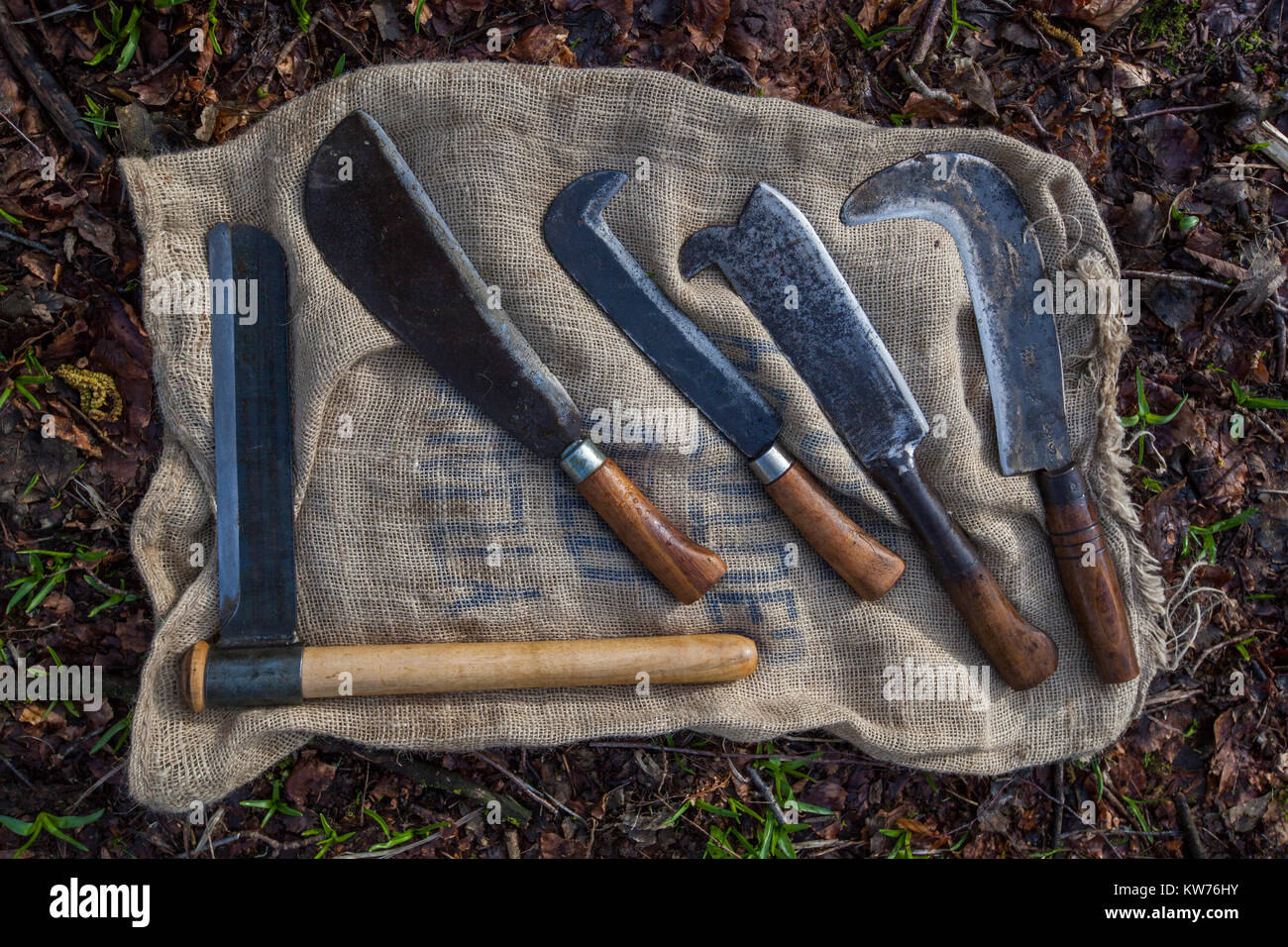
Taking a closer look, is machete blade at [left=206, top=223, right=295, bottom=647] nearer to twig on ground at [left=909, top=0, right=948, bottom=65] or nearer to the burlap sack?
the burlap sack

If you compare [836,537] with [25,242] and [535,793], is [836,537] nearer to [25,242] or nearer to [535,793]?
[535,793]

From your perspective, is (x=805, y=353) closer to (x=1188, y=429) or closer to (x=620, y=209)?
(x=620, y=209)

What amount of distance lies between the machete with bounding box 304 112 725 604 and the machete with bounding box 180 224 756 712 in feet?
0.74

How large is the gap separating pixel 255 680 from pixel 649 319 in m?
1.54

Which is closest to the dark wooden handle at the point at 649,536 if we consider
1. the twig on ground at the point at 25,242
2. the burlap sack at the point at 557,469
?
the burlap sack at the point at 557,469

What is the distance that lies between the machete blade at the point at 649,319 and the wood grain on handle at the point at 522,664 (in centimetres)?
62

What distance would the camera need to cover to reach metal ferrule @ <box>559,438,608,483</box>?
2338 mm

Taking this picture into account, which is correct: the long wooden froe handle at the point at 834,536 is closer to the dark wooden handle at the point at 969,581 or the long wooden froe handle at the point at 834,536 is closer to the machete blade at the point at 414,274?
the dark wooden handle at the point at 969,581

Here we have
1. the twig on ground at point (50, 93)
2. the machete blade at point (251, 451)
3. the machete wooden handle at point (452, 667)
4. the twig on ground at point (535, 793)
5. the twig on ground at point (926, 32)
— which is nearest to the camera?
the machete wooden handle at point (452, 667)

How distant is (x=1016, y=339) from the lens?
252 cm

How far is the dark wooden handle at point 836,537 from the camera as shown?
7.88 ft

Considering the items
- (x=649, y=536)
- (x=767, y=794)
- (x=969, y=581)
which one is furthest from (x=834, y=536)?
(x=767, y=794)

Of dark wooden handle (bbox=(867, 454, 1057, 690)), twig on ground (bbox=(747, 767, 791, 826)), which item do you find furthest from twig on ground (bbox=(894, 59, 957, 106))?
twig on ground (bbox=(747, 767, 791, 826))

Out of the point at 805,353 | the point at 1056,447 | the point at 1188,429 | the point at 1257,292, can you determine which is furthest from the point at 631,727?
the point at 1257,292
